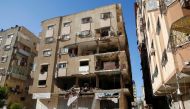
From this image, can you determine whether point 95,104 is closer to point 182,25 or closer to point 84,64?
point 84,64

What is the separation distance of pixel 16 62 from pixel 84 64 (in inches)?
611

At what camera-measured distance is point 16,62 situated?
126 ft

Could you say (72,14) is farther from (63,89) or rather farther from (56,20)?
(63,89)

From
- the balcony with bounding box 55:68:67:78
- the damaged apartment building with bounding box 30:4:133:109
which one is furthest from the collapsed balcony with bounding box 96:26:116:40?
the balcony with bounding box 55:68:67:78

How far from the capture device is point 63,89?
103ft

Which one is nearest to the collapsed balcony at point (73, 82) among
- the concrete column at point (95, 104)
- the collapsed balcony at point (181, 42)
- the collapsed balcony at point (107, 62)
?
the collapsed balcony at point (107, 62)

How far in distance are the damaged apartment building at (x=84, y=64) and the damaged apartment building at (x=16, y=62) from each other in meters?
6.36

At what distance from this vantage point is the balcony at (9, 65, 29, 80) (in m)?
36.7

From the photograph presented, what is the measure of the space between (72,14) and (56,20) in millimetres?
3162

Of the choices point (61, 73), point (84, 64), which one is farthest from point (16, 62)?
point (84, 64)

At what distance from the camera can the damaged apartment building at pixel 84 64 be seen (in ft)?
90.9

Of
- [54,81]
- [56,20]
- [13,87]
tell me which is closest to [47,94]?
[54,81]

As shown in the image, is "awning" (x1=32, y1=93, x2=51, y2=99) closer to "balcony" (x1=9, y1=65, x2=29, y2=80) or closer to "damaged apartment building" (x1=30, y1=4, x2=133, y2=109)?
"damaged apartment building" (x1=30, y1=4, x2=133, y2=109)

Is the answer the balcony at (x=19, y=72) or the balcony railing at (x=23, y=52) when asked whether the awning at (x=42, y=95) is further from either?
the balcony railing at (x=23, y=52)
